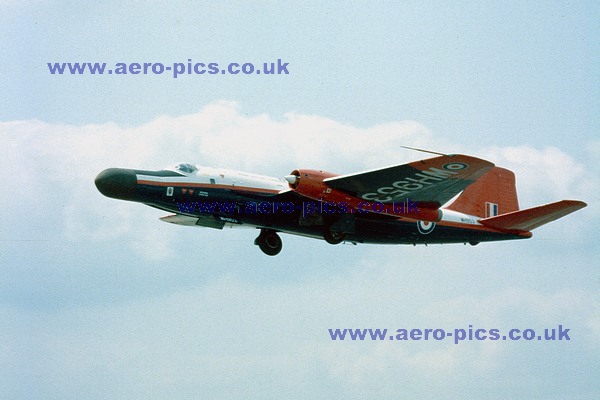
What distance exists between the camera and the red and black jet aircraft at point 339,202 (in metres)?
23.0

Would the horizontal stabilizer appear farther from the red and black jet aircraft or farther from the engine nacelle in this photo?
the engine nacelle

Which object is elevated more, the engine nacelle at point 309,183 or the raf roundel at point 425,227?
the engine nacelle at point 309,183

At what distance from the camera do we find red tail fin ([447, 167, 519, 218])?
91.5 feet

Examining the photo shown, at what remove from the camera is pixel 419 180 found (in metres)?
23.4

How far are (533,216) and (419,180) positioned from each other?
5027 mm

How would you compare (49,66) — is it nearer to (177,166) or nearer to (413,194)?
(177,166)

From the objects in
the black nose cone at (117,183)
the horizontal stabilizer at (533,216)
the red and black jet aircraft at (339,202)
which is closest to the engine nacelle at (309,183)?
the red and black jet aircraft at (339,202)

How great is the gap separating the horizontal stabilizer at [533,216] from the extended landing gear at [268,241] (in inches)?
271

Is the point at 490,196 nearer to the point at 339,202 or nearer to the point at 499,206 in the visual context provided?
the point at 499,206

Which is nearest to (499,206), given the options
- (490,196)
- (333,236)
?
(490,196)

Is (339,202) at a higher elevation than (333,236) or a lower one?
higher

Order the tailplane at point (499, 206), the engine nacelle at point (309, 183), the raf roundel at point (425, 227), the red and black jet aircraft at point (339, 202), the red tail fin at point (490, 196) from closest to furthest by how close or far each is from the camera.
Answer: the red and black jet aircraft at point (339, 202), the engine nacelle at point (309, 183), the tailplane at point (499, 206), the raf roundel at point (425, 227), the red tail fin at point (490, 196)

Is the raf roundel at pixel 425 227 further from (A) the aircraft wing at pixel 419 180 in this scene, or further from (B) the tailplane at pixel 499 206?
(B) the tailplane at pixel 499 206

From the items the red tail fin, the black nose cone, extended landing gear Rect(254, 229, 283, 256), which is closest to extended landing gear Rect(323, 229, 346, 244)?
extended landing gear Rect(254, 229, 283, 256)
